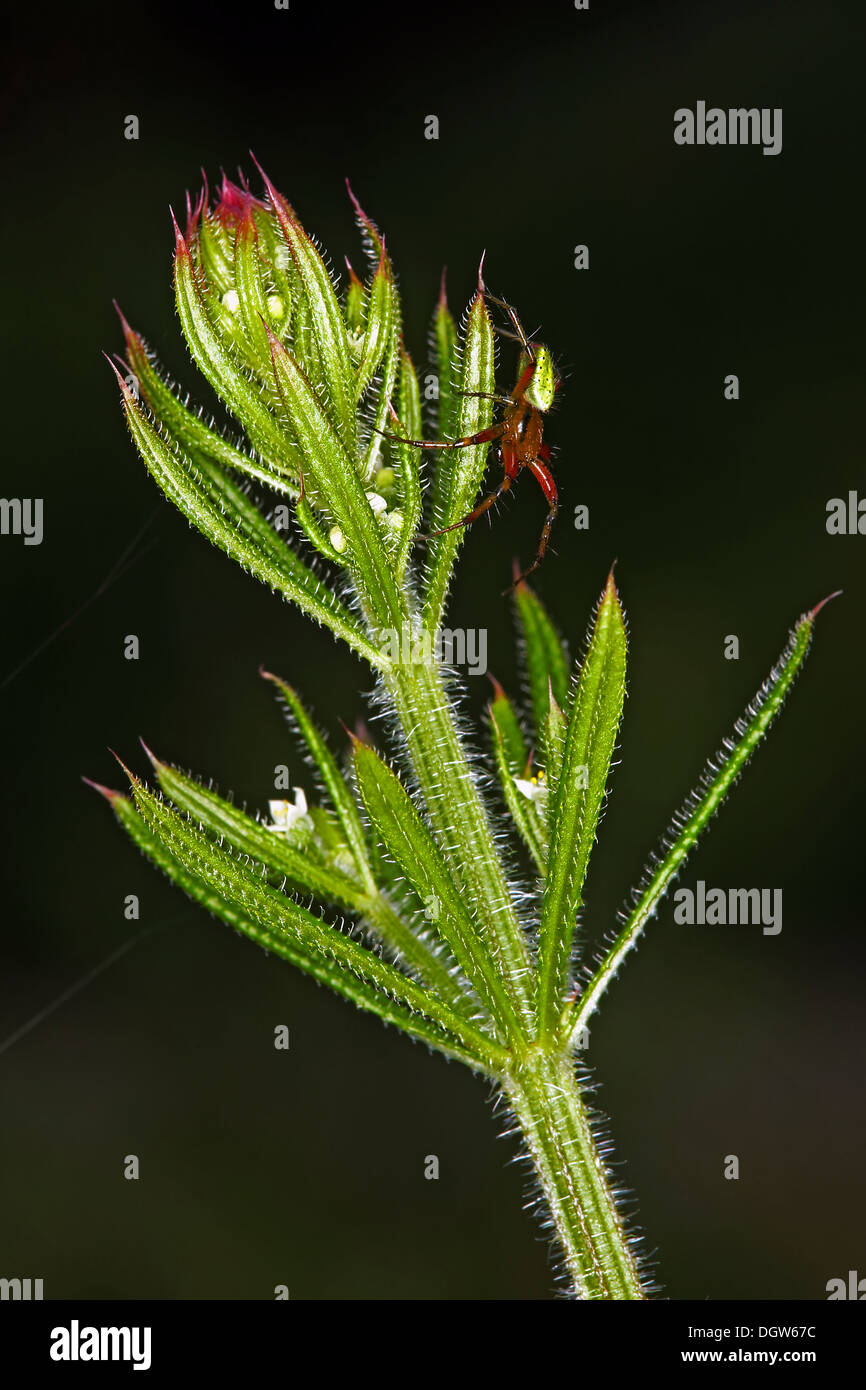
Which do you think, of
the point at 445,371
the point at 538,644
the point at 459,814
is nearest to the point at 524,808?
the point at 459,814

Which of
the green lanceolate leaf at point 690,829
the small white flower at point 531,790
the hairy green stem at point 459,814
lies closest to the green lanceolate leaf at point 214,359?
the hairy green stem at point 459,814

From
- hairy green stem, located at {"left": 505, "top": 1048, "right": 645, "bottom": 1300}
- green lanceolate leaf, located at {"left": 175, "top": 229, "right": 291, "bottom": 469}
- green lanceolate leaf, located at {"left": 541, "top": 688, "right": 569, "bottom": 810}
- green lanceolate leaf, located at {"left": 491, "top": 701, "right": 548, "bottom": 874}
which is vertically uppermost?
green lanceolate leaf, located at {"left": 175, "top": 229, "right": 291, "bottom": 469}

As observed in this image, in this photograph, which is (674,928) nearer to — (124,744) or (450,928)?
(124,744)

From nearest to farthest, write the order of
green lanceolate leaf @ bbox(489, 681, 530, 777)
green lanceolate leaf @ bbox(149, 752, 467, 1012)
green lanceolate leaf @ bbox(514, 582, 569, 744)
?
1. green lanceolate leaf @ bbox(149, 752, 467, 1012)
2. green lanceolate leaf @ bbox(489, 681, 530, 777)
3. green lanceolate leaf @ bbox(514, 582, 569, 744)

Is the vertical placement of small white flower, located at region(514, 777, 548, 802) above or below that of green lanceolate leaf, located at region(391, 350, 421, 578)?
below

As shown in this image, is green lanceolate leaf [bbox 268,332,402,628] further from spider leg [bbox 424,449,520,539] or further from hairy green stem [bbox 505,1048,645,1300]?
hairy green stem [bbox 505,1048,645,1300]

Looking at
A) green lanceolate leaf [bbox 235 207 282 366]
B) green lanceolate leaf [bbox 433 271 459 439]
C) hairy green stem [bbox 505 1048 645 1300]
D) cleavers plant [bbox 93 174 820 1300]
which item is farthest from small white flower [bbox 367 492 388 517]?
hairy green stem [bbox 505 1048 645 1300]

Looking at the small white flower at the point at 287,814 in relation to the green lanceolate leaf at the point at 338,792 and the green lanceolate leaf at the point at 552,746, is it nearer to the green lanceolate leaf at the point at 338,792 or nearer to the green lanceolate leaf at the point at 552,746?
the green lanceolate leaf at the point at 338,792
